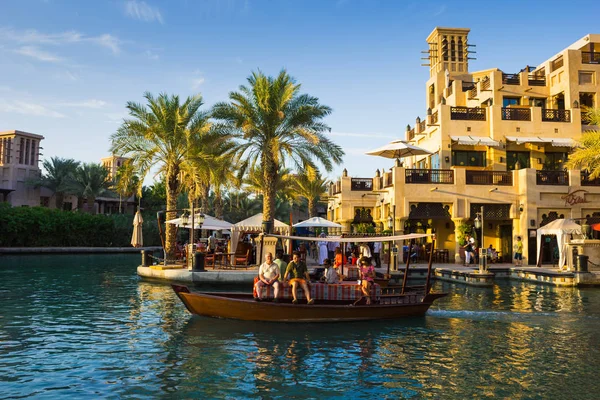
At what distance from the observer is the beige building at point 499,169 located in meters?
30.9

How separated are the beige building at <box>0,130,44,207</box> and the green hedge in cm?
1901

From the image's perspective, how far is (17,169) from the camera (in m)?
65.5

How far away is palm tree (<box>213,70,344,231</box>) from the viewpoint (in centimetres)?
2705

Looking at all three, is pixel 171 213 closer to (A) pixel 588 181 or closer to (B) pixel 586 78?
(A) pixel 588 181

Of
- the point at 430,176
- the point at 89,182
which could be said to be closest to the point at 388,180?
the point at 430,176

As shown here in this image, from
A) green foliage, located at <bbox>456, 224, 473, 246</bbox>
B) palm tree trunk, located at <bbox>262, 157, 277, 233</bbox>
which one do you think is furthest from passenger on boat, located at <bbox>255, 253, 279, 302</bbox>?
green foliage, located at <bbox>456, 224, 473, 246</bbox>

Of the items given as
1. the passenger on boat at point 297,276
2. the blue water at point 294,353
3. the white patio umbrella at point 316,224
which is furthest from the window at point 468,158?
the passenger on boat at point 297,276

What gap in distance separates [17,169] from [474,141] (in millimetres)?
56968

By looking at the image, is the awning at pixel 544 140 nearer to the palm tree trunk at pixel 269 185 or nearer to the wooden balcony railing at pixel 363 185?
the wooden balcony railing at pixel 363 185

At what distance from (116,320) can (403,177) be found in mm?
20449

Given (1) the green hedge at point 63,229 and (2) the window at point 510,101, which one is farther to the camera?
(1) the green hedge at point 63,229

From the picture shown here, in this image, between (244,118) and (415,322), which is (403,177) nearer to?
(244,118)

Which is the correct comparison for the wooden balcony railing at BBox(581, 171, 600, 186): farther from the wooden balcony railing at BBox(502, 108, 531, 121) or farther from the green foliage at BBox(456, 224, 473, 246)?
the green foliage at BBox(456, 224, 473, 246)

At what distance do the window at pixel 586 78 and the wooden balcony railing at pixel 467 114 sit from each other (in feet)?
23.5
